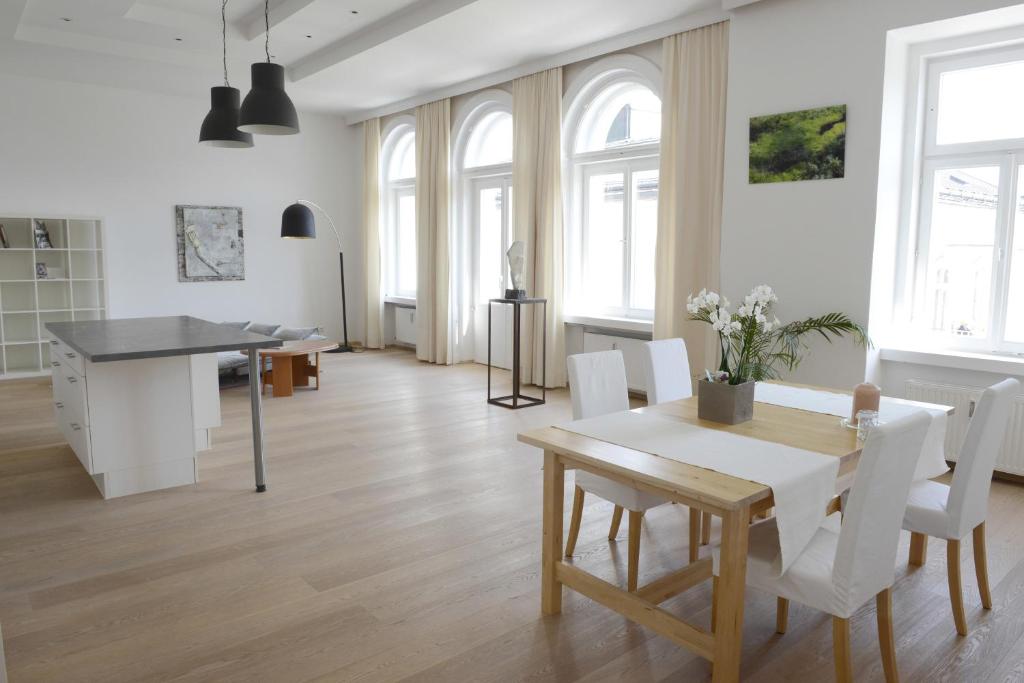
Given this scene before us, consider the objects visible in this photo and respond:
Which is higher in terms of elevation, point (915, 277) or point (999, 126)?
point (999, 126)

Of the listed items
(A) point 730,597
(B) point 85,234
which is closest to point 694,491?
(A) point 730,597

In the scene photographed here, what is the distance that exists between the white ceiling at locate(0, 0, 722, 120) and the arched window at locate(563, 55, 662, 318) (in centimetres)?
49

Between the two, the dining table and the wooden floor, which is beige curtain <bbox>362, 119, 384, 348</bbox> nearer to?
the wooden floor

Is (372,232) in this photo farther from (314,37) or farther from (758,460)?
(758,460)

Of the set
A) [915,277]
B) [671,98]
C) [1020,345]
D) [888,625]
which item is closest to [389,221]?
[671,98]

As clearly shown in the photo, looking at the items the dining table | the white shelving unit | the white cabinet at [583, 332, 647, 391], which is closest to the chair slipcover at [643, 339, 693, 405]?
the dining table

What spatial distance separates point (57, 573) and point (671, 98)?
5.08m

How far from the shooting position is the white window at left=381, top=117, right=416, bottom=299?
372 inches

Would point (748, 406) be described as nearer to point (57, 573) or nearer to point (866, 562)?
point (866, 562)

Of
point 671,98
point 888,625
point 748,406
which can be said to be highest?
point 671,98

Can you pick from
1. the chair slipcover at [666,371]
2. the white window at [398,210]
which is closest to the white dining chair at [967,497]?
the chair slipcover at [666,371]

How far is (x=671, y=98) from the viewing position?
570cm

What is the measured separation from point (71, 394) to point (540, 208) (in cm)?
431

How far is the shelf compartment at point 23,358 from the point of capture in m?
7.56
